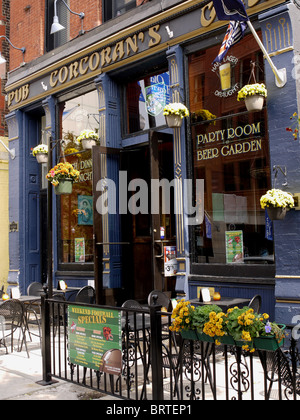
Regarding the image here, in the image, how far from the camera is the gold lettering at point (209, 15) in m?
8.45

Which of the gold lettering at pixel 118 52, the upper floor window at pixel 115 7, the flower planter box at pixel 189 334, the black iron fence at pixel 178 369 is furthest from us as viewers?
the upper floor window at pixel 115 7

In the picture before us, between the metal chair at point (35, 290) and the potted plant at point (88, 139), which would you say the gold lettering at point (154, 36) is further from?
the metal chair at point (35, 290)

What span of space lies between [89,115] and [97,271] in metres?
4.06

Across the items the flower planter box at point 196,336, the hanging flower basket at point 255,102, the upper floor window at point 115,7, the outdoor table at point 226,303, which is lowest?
the outdoor table at point 226,303

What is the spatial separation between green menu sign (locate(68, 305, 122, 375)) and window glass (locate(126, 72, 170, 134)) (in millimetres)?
5718

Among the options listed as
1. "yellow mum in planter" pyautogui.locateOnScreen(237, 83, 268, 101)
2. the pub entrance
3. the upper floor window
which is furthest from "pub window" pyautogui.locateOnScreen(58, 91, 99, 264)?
"yellow mum in planter" pyautogui.locateOnScreen(237, 83, 268, 101)

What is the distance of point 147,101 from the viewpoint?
34.0ft

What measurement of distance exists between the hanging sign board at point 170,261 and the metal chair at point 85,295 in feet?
5.30

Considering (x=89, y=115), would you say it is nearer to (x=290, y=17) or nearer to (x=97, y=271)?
(x=97, y=271)

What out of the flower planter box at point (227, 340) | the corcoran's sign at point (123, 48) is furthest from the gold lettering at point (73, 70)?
the flower planter box at point (227, 340)

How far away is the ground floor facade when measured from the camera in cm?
745

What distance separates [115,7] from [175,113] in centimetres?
415

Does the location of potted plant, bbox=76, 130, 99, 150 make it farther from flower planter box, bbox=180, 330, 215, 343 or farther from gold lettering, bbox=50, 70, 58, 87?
flower planter box, bbox=180, 330, 215, 343

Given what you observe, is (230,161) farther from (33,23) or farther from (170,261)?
(33,23)
